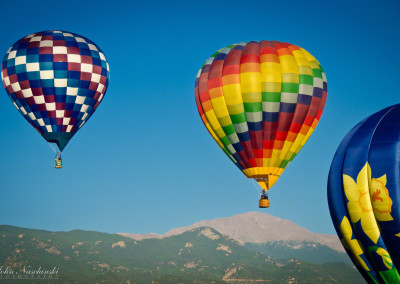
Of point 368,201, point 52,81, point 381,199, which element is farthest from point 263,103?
point 52,81

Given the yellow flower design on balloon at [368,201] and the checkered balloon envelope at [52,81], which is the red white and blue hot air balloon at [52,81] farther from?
the yellow flower design on balloon at [368,201]

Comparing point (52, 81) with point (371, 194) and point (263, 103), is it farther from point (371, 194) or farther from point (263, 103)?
point (371, 194)

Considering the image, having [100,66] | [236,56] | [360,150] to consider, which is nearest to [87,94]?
[100,66]

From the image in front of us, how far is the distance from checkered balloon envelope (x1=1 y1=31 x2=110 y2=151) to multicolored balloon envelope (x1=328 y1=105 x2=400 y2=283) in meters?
20.1

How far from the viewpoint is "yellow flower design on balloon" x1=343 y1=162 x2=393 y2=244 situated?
24688mm

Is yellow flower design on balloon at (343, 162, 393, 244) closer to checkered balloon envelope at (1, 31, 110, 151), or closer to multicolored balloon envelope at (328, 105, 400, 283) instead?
multicolored balloon envelope at (328, 105, 400, 283)

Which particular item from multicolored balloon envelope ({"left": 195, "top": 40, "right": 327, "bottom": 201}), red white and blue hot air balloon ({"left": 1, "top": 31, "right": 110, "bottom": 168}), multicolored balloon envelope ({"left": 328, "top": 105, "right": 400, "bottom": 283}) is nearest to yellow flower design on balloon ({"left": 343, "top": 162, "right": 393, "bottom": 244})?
multicolored balloon envelope ({"left": 328, "top": 105, "right": 400, "bottom": 283})

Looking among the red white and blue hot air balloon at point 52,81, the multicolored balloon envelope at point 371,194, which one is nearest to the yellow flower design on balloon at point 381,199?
the multicolored balloon envelope at point 371,194

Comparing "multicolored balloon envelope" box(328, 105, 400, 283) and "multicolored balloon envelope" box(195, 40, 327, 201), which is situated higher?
"multicolored balloon envelope" box(195, 40, 327, 201)

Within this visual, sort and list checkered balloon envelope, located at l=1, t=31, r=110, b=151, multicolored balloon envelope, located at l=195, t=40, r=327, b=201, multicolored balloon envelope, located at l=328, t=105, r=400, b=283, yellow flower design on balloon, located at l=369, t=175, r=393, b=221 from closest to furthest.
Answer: yellow flower design on balloon, located at l=369, t=175, r=393, b=221
multicolored balloon envelope, located at l=328, t=105, r=400, b=283
multicolored balloon envelope, located at l=195, t=40, r=327, b=201
checkered balloon envelope, located at l=1, t=31, r=110, b=151

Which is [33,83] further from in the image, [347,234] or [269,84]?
[347,234]

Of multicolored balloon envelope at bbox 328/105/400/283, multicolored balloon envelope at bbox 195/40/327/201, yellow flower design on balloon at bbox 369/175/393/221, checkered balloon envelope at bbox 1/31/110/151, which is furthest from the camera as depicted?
checkered balloon envelope at bbox 1/31/110/151

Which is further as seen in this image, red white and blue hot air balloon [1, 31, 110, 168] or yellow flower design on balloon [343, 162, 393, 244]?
red white and blue hot air balloon [1, 31, 110, 168]

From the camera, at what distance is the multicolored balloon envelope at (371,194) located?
24641mm
